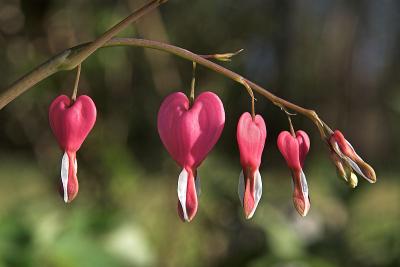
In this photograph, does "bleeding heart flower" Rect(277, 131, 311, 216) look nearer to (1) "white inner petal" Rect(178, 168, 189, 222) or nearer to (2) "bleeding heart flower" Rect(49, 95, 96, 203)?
(1) "white inner petal" Rect(178, 168, 189, 222)

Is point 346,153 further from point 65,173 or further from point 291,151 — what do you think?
point 65,173

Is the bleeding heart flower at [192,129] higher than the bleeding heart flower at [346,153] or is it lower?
higher

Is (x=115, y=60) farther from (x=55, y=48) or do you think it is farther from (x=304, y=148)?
(x=304, y=148)

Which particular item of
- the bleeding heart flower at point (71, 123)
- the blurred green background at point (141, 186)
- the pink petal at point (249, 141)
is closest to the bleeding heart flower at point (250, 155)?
the pink petal at point (249, 141)

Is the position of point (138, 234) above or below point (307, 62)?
above

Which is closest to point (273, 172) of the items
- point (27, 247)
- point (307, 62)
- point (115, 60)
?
point (307, 62)

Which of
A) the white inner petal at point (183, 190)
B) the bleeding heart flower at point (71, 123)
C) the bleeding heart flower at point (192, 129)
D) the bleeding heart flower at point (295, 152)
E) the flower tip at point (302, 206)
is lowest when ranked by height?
the flower tip at point (302, 206)

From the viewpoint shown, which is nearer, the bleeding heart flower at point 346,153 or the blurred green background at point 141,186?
→ the bleeding heart flower at point 346,153

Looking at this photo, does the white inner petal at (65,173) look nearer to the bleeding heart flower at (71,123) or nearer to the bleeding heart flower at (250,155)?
the bleeding heart flower at (71,123)
